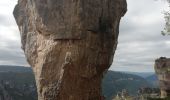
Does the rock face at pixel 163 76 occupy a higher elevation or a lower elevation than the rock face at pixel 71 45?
lower

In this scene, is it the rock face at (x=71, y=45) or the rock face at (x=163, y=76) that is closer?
the rock face at (x=71, y=45)

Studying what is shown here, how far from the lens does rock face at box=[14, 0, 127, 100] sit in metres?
21.8

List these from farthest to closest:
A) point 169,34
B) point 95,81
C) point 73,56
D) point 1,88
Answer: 1. point 1,88
2. point 169,34
3. point 95,81
4. point 73,56

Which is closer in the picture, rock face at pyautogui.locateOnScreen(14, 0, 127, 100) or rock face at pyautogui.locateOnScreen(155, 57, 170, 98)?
rock face at pyautogui.locateOnScreen(14, 0, 127, 100)

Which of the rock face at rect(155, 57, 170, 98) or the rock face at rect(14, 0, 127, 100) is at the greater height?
the rock face at rect(14, 0, 127, 100)

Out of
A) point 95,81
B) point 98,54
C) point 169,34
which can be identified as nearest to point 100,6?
point 98,54

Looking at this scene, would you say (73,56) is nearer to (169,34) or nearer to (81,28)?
(81,28)

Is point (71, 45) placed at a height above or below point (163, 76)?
above

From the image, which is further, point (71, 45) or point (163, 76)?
point (163, 76)

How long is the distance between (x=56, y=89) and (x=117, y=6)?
6787 millimetres

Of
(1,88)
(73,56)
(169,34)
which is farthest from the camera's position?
(1,88)

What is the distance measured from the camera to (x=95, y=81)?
23203 mm

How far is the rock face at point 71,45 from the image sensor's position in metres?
21.8

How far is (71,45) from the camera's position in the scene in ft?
71.8
